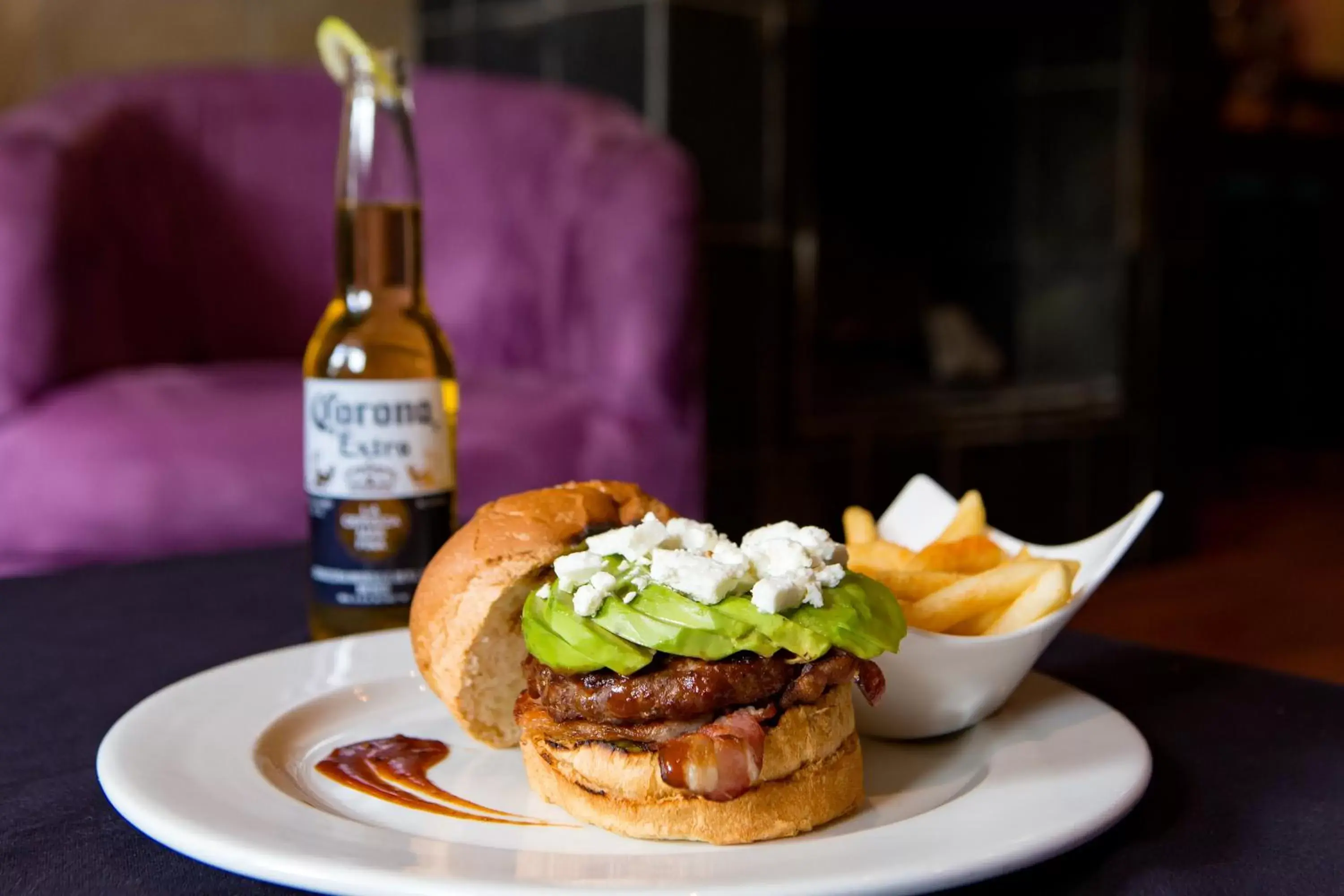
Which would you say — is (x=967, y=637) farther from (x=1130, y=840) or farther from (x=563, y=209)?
(x=563, y=209)

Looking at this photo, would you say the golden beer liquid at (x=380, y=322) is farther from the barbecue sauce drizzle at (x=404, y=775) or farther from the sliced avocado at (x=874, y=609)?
the sliced avocado at (x=874, y=609)

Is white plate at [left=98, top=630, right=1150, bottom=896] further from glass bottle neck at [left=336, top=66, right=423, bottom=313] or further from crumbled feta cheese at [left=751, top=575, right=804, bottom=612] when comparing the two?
glass bottle neck at [left=336, top=66, right=423, bottom=313]

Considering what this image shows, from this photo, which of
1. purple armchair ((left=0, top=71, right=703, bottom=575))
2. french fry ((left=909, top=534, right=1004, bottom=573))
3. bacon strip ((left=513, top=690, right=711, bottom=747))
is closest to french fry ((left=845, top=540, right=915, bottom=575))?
french fry ((left=909, top=534, right=1004, bottom=573))

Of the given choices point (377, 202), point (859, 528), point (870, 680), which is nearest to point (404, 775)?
point (870, 680)

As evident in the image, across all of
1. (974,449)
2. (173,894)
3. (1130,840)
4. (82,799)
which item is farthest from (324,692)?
(974,449)

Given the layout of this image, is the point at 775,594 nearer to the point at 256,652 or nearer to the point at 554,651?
the point at 554,651
